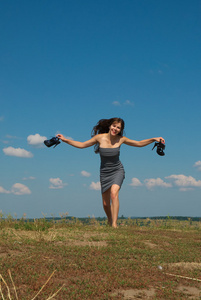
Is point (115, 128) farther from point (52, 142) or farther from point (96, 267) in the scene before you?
point (96, 267)

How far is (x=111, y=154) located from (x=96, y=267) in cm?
555

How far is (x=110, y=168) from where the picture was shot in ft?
34.1

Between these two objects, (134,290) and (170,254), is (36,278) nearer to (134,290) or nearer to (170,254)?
(134,290)

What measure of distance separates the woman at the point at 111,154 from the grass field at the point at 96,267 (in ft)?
7.63

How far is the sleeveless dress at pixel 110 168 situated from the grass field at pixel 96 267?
261cm

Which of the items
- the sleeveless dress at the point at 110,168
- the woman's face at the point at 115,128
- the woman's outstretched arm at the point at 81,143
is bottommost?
the sleeveless dress at the point at 110,168

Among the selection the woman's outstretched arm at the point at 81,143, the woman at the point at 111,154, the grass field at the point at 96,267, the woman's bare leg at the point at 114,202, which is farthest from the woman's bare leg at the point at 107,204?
the grass field at the point at 96,267

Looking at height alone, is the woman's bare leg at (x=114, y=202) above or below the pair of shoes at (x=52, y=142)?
below

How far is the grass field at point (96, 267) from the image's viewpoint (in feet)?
13.1

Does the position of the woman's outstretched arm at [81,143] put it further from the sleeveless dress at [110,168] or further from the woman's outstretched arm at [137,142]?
the woman's outstretched arm at [137,142]

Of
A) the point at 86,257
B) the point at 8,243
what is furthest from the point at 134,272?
the point at 8,243

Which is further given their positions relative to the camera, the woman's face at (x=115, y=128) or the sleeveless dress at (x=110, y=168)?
the sleeveless dress at (x=110, y=168)

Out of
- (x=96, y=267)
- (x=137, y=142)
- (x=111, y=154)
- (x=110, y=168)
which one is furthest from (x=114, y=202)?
(x=96, y=267)

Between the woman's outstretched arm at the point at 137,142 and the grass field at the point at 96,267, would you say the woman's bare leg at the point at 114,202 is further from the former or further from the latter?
the grass field at the point at 96,267
